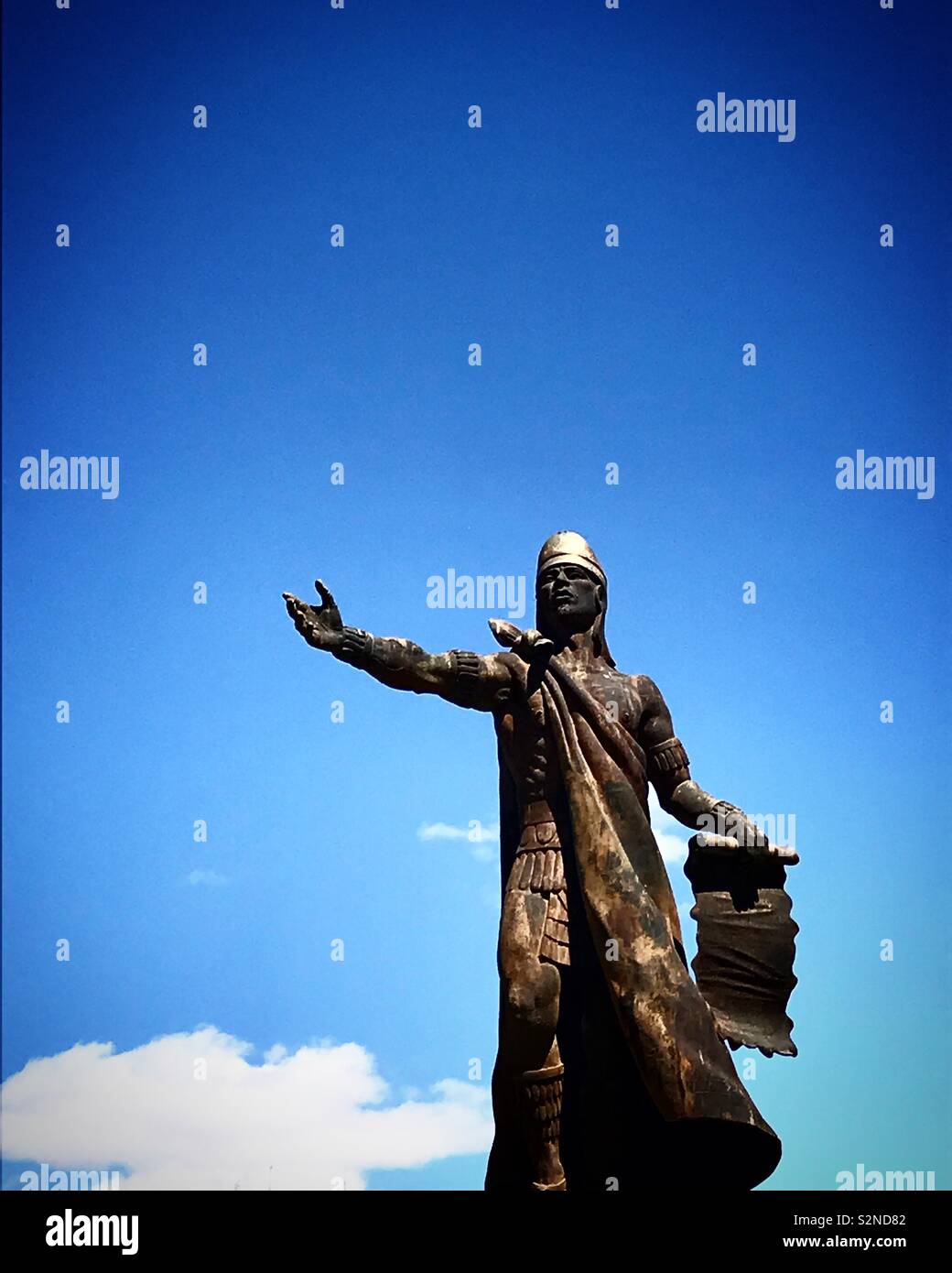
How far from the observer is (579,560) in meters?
12.1

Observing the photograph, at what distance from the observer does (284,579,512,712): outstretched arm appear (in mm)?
11273

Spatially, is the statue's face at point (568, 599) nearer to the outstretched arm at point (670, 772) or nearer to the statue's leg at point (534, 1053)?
the outstretched arm at point (670, 772)

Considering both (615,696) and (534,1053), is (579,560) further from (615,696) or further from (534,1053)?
(534,1053)

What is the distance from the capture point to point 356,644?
1130 cm

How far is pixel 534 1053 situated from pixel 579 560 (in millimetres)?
3081

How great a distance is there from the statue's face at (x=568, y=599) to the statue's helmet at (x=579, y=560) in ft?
0.13

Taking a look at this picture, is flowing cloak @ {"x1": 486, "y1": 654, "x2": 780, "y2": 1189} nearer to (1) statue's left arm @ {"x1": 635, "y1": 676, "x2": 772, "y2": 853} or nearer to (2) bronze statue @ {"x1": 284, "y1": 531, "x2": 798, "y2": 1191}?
(2) bronze statue @ {"x1": 284, "y1": 531, "x2": 798, "y2": 1191}

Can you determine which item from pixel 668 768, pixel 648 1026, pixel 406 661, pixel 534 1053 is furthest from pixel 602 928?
pixel 406 661

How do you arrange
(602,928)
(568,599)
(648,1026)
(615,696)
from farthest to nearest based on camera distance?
(568,599), (615,696), (602,928), (648,1026)

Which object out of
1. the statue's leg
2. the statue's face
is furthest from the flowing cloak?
the statue's face

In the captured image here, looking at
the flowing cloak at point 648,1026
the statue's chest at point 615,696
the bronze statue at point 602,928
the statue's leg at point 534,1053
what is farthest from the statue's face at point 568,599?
the statue's leg at point 534,1053
